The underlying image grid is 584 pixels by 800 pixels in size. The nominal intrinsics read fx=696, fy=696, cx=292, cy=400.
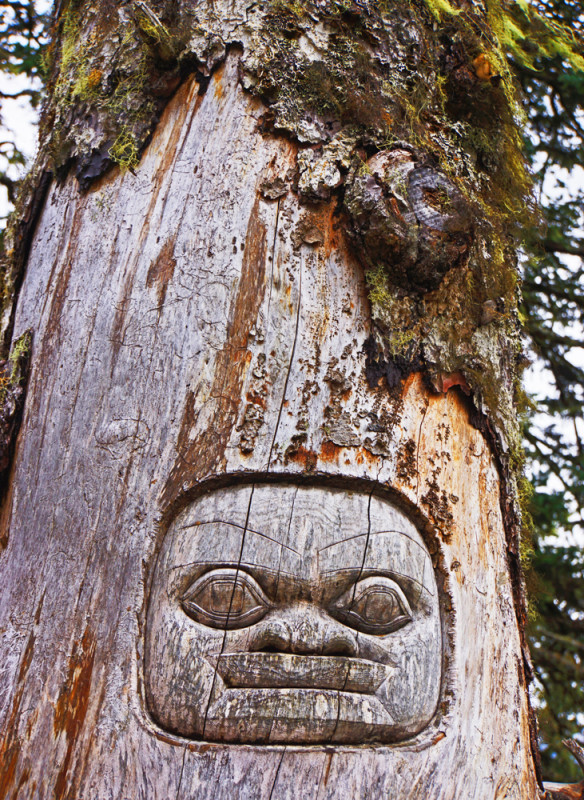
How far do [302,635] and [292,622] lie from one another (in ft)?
0.15

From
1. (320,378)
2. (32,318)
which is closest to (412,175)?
(320,378)

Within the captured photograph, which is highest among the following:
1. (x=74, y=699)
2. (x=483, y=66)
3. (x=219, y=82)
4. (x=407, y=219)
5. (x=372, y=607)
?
(x=483, y=66)

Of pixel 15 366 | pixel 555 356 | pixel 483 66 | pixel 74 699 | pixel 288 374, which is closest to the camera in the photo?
pixel 74 699

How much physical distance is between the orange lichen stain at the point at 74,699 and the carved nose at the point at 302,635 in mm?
465

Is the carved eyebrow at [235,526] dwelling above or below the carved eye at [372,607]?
above

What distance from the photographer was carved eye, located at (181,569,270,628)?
2.00 metres

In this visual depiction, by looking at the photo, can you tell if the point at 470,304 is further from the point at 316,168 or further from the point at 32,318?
the point at 32,318

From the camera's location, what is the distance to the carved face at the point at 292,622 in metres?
1.91

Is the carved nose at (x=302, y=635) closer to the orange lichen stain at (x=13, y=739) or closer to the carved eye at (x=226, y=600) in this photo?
the carved eye at (x=226, y=600)

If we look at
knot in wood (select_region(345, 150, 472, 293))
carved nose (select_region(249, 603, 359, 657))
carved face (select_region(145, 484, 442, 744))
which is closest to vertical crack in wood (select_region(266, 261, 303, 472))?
carved face (select_region(145, 484, 442, 744))

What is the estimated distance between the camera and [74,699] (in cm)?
194

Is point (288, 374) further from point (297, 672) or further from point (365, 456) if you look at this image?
point (297, 672)

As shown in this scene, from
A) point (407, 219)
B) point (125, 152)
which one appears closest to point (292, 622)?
point (407, 219)

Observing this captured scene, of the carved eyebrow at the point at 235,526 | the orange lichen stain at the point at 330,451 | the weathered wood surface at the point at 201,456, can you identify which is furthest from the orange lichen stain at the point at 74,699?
the orange lichen stain at the point at 330,451
